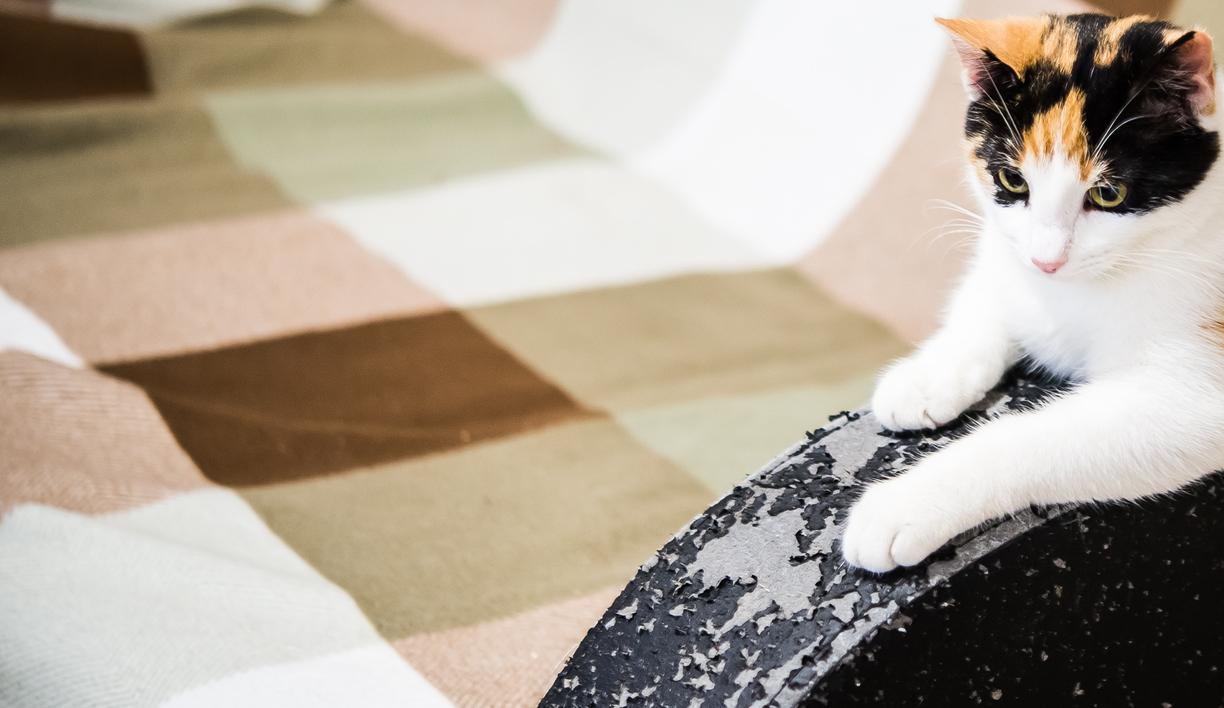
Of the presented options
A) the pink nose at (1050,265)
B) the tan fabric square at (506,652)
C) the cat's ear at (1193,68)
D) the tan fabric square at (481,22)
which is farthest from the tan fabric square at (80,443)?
the tan fabric square at (481,22)

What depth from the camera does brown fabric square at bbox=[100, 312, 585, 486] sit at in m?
1.18

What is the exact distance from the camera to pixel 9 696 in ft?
2.84

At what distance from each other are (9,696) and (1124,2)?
47.1 inches

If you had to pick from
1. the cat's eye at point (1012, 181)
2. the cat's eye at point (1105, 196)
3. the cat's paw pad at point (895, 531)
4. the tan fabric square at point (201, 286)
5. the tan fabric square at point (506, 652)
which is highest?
the cat's eye at point (1105, 196)

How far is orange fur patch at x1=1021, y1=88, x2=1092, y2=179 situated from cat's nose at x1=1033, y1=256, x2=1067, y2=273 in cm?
5

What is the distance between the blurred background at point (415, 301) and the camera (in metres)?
0.96

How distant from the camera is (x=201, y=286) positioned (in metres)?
1.46

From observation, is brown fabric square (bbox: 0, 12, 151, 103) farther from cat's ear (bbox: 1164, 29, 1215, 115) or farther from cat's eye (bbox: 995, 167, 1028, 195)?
cat's ear (bbox: 1164, 29, 1215, 115)

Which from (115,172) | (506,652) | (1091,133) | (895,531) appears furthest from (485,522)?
(115,172)

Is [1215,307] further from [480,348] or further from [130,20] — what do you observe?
[130,20]

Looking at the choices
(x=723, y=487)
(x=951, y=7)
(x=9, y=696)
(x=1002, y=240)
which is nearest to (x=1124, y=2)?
(x=951, y=7)

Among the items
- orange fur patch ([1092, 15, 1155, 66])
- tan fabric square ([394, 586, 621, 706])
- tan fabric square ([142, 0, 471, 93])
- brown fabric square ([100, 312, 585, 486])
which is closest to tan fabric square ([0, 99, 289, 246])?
tan fabric square ([142, 0, 471, 93])

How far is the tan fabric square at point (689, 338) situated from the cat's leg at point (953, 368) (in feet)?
1.36

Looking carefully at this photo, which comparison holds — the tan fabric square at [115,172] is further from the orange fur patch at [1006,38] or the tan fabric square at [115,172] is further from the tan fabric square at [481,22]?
the orange fur patch at [1006,38]
